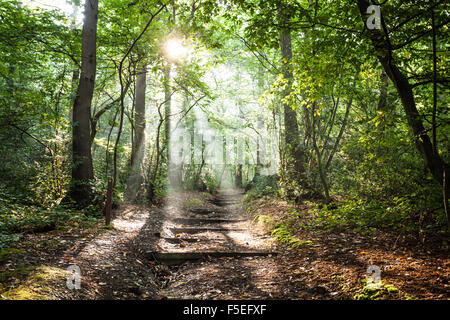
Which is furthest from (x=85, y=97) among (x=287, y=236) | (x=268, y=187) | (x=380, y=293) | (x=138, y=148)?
(x=268, y=187)

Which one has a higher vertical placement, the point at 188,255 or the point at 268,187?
the point at 268,187

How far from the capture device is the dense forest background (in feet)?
12.6

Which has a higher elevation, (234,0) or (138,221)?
(234,0)

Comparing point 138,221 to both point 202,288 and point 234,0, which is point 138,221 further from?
point 234,0

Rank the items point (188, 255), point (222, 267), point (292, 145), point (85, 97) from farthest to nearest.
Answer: point (292, 145) → point (85, 97) → point (188, 255) → point (222, 267)

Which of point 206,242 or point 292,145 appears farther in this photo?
point 292,145

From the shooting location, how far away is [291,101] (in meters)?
5.95

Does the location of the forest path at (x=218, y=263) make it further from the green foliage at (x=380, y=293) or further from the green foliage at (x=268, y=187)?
the green foliage at (x=268, y=187)

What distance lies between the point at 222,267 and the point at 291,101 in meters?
3.95

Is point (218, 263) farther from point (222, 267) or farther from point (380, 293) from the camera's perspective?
point (380, 293)

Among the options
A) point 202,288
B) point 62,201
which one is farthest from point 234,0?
point 62,201

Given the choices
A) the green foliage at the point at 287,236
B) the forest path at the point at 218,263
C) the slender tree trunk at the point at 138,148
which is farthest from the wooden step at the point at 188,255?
the slender tree trunk at the point at 138,148

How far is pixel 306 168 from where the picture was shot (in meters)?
9.59
